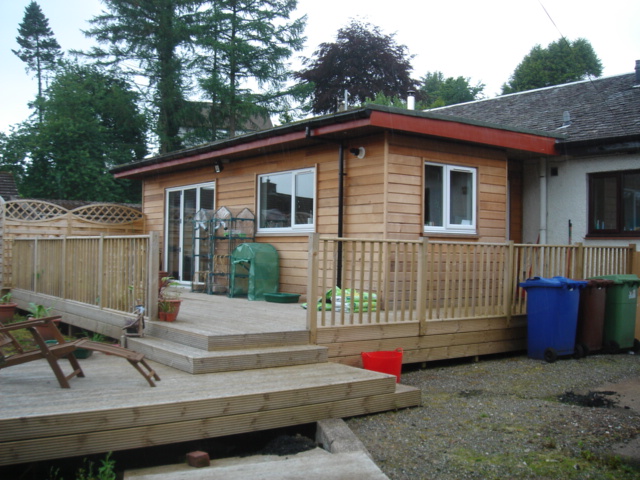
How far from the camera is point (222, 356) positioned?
498 centimetres

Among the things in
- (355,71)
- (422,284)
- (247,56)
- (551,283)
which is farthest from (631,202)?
(247,56)

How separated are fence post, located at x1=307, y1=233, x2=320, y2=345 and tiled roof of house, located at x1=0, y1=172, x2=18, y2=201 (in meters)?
21.1

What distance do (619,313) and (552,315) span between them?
4.42 feet

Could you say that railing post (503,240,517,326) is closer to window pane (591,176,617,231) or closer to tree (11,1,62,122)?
window pane (591,176,617,231)

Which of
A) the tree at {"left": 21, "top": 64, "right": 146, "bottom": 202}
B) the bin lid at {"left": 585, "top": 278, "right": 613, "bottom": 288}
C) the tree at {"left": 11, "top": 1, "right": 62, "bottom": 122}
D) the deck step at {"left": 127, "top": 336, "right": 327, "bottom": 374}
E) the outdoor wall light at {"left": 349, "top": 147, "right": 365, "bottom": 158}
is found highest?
the tree at {"left": 11, "top": 1, "right": 62, "bottom": 122}

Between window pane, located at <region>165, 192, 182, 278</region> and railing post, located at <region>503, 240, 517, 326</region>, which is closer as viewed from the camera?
railing post, located at <region>503, 240, 517, 326</region>

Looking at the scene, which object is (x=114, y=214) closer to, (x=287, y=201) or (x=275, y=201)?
(x=275, y=201)

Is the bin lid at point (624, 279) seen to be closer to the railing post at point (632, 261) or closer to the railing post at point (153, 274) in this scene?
the railing post at point (632, 261)

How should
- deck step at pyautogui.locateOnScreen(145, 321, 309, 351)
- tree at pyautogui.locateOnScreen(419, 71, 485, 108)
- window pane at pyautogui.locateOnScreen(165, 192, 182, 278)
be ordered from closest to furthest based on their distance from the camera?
deck step at pyautogui.locateOnScreen(145, 321, 309, 351)
window pane at pyautogui.locateOnScreen(165, 192, 182, 278)
tree at pyautogui.locateOnScreen(419, 71, 485, 108)

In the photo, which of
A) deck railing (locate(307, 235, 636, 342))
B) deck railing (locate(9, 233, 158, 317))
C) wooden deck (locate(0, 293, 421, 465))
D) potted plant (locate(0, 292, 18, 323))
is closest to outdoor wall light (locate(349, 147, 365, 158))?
deck railing (locate(307, 235, 636, 342))

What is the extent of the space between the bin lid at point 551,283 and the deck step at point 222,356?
122 inches

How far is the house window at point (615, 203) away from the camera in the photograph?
9.63 m

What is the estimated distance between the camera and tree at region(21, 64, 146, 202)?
24.6m

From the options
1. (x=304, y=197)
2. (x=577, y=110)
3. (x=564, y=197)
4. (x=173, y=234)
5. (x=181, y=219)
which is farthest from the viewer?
(x=173, y=234)
